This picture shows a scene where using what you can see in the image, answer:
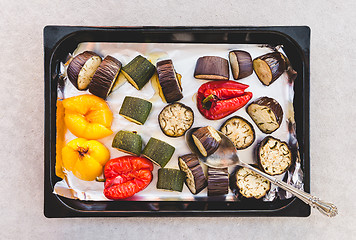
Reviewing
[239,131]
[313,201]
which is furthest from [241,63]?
[313,201]

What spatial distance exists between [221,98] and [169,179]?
79 centimetres

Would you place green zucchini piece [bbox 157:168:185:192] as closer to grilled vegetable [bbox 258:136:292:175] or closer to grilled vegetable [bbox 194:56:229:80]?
grilled vegetable [bbox 258:136:292:175]

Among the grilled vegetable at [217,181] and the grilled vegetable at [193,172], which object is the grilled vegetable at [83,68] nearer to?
the grilled vegetable at [193,172]

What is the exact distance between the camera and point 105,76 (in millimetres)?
2711

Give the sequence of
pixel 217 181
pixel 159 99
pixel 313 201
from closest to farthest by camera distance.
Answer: pixel 313 201 < pixel 217 181 < pixel 159 99

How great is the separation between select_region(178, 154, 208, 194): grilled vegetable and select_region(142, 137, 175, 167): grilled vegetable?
136mm

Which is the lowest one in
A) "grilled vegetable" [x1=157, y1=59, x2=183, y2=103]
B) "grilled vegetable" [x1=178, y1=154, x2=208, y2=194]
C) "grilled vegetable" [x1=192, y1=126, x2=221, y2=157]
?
"grilled vegetable" [x1=178, y1=154, x2=208, y2=194]

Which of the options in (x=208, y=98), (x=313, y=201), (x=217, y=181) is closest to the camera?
(x=313, y=201)

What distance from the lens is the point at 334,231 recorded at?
303 cm

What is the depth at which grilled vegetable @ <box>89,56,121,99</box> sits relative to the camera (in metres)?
2.71

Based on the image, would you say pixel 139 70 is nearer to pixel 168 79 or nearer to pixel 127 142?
pixel 168 79

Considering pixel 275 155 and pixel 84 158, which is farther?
pixel 275 155

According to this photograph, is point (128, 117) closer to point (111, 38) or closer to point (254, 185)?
point (111, 38)

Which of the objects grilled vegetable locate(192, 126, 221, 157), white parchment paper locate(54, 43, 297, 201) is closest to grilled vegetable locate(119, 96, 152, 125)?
white parchment paper locate(54, 43, 297, 201)
